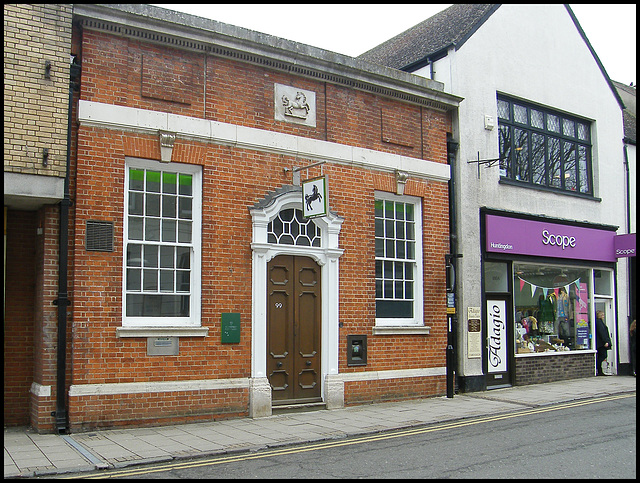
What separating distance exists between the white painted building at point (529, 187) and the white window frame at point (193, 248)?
6077mm

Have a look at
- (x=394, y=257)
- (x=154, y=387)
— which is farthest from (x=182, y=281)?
(x=394, y=257)

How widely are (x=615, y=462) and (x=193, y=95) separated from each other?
8051 millimetres

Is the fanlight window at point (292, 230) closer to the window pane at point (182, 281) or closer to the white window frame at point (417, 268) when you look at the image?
the window pane at point (182, 281)

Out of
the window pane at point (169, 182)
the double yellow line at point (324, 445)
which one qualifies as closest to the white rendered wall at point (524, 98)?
the double yellow line at point (324, 445)

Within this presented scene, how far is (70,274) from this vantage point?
9.62 meters

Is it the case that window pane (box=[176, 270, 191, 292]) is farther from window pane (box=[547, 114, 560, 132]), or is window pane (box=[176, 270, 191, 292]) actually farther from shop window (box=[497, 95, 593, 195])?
window pane (box=[547, 114, 560, 132])

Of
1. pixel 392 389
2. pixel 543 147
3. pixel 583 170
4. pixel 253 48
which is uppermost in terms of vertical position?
pixel 253 48

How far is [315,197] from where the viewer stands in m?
11.1

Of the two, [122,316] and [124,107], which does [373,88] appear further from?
[122,316]

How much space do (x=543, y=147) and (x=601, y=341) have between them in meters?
5.42

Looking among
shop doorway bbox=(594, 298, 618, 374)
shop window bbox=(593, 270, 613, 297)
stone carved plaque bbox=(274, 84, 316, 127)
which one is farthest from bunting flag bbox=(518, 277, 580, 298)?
stone carved plaque bbox=(274, 84, 316, 127)

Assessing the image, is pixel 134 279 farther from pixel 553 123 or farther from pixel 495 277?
Result: pixel 553 123

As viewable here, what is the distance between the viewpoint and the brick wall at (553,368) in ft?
50.8

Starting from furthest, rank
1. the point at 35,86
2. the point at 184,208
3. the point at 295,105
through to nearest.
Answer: the point at 295,105 → the point at 184,208 → the point at 35,86
